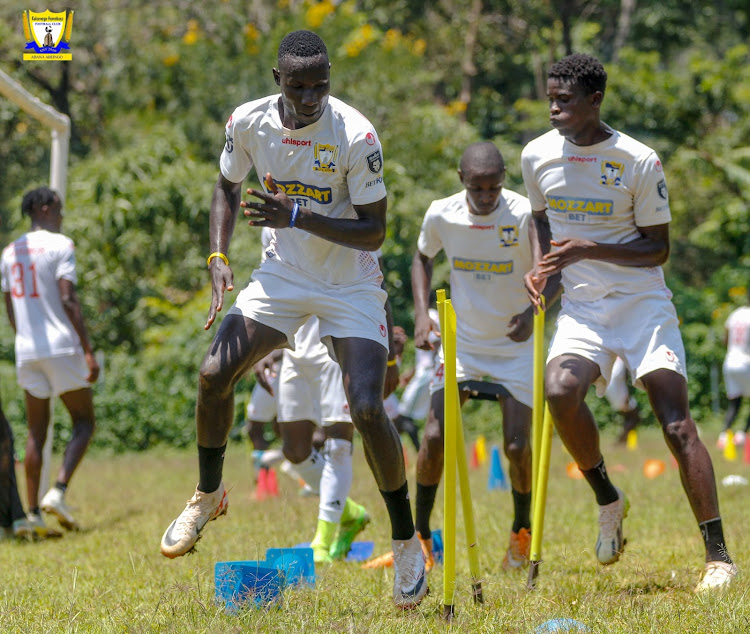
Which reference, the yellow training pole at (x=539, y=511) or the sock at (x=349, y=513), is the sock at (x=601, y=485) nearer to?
the yellow training pole at (x=539, y=511)

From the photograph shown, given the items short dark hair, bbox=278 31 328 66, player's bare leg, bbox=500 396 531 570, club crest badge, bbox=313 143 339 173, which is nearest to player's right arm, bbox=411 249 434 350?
player's bare leg, bbox=500 396 531 570

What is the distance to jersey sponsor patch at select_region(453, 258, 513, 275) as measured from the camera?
21.7ft

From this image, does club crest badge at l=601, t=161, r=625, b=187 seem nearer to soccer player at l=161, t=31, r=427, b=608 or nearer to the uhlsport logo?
soccer player at l=161, t=31, r=427, b=608

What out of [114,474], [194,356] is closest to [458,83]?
[194,356]

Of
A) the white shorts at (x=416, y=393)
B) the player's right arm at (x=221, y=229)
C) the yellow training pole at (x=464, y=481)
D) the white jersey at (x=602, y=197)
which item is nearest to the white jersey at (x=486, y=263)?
the white jersey at (x=602, y=197)

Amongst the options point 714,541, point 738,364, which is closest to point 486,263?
point 714,541

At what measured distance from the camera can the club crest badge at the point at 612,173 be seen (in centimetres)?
548

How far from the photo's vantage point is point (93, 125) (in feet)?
88.9

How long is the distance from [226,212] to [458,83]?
74.7ft

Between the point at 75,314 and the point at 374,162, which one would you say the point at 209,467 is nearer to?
the point at 374,162

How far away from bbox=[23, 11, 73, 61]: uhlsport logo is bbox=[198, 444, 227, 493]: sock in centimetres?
247

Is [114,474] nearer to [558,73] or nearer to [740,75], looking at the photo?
[558,73]

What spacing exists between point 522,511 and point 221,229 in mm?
2654

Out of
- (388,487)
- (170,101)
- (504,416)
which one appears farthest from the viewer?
(170,101)
